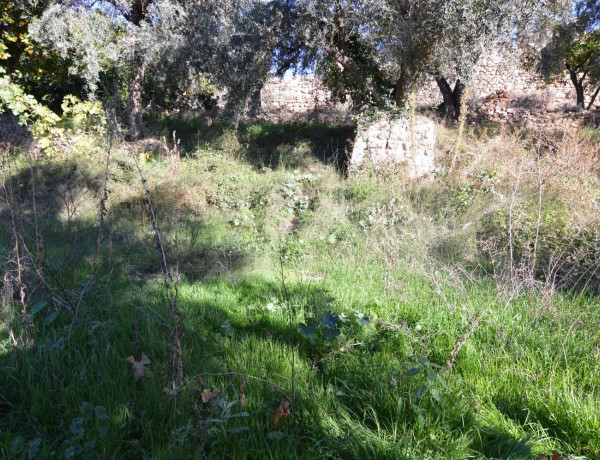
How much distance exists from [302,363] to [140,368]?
3.46ft

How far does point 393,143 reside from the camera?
8945 mm

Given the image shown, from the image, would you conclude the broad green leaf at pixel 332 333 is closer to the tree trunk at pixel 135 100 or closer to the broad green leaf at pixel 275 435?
the broad green leaf at pixel 275 435

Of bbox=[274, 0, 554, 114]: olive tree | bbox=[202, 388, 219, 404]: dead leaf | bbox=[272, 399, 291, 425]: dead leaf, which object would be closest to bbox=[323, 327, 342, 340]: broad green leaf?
bbox=[272, 399, 291, 425]: dead leaf

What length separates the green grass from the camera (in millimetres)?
2041

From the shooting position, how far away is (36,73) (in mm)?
11383

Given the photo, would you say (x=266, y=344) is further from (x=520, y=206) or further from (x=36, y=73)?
(x=36, y=73)

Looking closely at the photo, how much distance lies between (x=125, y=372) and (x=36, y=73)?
12.3 metres

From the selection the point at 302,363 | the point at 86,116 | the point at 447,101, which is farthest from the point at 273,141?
the point at 302,363

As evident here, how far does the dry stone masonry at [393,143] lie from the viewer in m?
8.66

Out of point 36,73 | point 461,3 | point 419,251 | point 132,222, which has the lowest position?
point 132,222

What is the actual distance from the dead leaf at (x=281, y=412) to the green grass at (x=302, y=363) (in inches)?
0.8

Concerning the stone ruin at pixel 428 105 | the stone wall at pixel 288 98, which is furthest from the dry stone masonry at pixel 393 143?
the stone wall at pixel 288 98

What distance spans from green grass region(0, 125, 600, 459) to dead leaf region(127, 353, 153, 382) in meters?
0.06

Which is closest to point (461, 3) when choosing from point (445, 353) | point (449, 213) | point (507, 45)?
point (507, 45)
